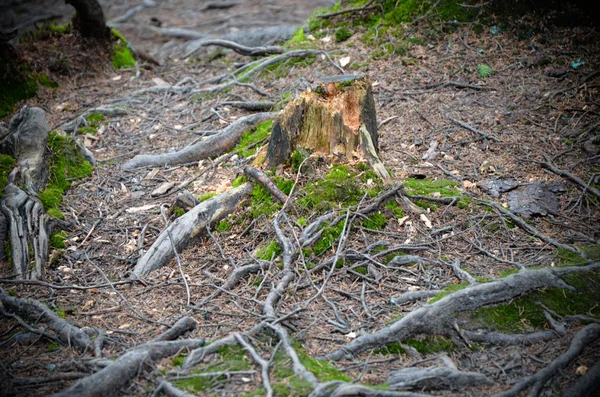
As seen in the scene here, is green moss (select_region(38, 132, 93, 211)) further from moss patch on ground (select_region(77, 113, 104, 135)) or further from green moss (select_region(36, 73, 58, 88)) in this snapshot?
Answer: green moss (select_region(36, 73, 58, 88))

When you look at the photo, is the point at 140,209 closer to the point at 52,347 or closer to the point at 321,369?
the point at 52,347

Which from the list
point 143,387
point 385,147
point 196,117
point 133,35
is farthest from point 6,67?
point 143,387

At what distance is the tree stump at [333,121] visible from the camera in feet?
16.7

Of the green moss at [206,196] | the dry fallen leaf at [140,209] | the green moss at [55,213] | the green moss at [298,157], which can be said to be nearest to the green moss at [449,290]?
the green moss at [298,157]

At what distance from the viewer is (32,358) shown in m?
3.54

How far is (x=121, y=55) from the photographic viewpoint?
33.8 feet

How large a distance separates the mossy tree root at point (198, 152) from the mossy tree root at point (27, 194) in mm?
1096

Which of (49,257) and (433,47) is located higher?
(433,47)

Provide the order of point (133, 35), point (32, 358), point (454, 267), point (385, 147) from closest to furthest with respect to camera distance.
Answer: point (32, 358) → point (454, 267) → point (385, 147) → point (133, 35)

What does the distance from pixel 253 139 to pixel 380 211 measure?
253 centimetres

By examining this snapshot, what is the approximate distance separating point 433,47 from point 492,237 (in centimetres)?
454

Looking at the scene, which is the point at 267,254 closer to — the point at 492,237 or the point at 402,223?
the point at 402,223

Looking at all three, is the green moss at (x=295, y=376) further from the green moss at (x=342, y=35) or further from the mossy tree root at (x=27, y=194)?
the green moss at (x=342, y=35)

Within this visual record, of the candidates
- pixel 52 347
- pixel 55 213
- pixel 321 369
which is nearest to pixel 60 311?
pixel 52 347
